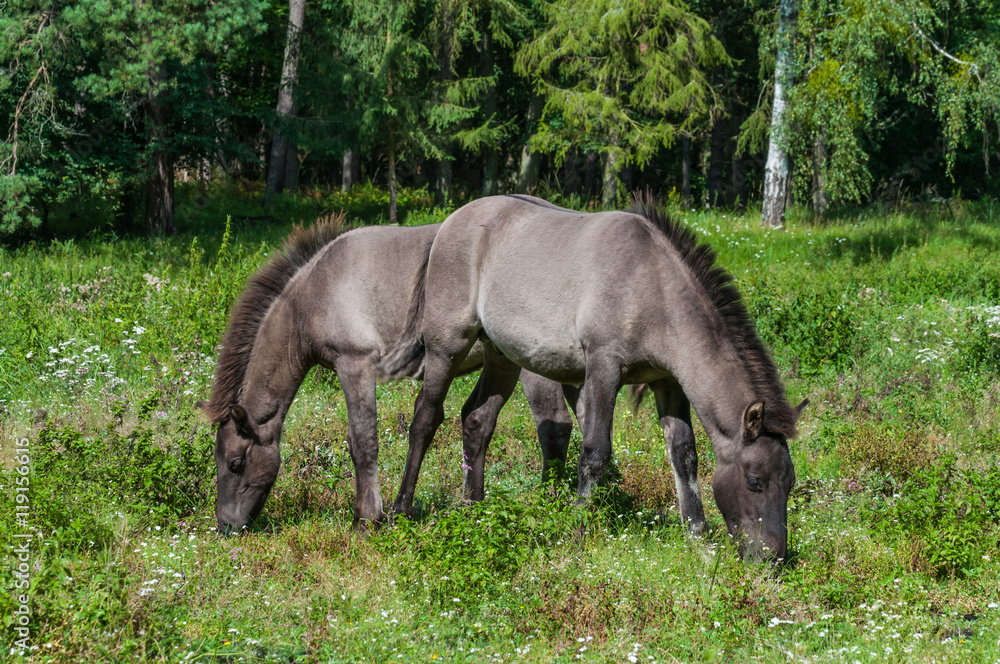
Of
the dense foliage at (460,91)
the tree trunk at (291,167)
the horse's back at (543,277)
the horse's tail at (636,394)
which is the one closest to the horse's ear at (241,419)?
the horse's back at (543,277)

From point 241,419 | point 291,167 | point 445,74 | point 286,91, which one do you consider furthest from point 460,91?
point 241,419

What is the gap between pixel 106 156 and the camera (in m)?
16.3

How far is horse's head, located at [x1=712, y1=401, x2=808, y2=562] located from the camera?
470 centimetres

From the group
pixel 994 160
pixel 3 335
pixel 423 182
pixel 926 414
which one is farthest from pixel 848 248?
pixel 994 160

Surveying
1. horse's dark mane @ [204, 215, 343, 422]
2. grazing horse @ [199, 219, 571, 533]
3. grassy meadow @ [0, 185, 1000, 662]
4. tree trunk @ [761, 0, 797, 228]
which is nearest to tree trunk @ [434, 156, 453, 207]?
tree trunk @ [761, 0, 797, 228]

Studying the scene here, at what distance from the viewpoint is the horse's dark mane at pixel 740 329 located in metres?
4.79

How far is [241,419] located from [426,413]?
1.27 m

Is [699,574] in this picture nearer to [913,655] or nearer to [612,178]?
[913,655]

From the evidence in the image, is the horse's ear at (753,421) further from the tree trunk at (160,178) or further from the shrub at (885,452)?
the tree trunk at (160,178)

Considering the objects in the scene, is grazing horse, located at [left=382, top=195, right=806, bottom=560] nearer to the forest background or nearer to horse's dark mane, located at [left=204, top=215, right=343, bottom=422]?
the forest background

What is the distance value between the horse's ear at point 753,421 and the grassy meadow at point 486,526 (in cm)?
65

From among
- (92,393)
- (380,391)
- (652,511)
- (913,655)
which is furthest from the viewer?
(380,391)

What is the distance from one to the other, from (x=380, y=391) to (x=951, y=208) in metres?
14.0

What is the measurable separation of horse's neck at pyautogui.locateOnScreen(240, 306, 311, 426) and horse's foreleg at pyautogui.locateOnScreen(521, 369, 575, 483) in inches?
66.4
